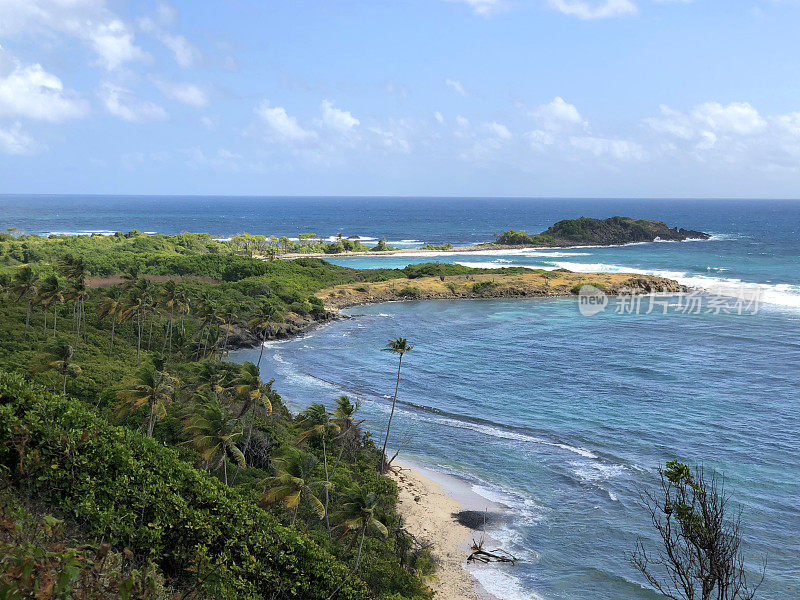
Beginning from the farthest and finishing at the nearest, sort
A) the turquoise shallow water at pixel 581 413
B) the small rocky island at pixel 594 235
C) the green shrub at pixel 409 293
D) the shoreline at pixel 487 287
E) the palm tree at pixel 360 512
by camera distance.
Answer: the small rocky island at pixel 594 235
the green shrub at pixel 409 293
the shoreline at pixel 487 287
the turquoise shallow water at pixel 581 413
the palm tree at pixel 360 512

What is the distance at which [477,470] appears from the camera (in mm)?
41031

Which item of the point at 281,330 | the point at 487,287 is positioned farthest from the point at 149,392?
the point at 487,287

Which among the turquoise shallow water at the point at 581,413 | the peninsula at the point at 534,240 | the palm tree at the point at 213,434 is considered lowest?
the turquoise shallow water at the point at 581,413

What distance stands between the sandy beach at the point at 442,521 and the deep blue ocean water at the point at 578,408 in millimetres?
1128

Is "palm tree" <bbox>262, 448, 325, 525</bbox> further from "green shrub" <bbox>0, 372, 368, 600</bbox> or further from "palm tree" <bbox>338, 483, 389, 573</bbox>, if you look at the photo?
"green shrub" <bbox>0, 372, 368, 600</bbox>

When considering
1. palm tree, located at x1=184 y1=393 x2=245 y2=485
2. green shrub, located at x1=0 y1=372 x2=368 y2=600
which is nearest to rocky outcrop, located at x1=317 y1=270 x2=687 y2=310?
palm tree, located at x1=184 y1=393 x2=245 y2=485

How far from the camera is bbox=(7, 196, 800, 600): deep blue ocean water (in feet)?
105

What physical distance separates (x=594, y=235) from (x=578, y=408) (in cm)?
13925

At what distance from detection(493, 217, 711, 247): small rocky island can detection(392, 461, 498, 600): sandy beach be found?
14612cm

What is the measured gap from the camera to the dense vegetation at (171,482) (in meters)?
14.1

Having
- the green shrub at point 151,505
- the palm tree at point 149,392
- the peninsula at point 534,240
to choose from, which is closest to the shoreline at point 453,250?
the peninsula at point 534,240

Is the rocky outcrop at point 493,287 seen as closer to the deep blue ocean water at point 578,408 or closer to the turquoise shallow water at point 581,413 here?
the deep blue ocean water at point 578,408

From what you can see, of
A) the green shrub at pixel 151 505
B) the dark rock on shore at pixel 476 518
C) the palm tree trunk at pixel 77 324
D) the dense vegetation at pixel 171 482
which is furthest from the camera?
the palm tree trunk at pixel 77 324

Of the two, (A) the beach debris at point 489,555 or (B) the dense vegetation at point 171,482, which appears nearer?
(B) the dense vegetation at point 171,482
